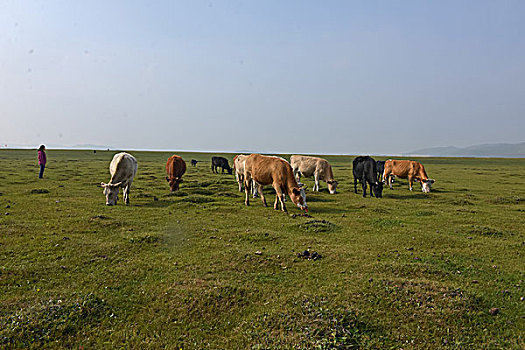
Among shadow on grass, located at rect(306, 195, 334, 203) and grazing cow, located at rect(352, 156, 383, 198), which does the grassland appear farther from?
grazing cow, located at rect(352, 156, 383, 198)

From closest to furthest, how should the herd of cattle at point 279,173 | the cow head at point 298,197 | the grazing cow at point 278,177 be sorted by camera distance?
the cow head at point 298,197 → the grazing cow at point 278,177 → the herd of cattle at point 279,173

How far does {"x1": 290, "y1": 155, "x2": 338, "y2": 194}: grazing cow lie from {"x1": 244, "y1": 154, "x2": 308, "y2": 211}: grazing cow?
656 cm

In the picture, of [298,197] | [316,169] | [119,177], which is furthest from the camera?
[316,169]

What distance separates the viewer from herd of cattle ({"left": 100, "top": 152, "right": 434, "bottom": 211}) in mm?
13039

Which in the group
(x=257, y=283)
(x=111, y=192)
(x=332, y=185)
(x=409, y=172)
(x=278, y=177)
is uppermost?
(x=278, y=177)

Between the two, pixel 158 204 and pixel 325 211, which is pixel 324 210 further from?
pixel 158 204

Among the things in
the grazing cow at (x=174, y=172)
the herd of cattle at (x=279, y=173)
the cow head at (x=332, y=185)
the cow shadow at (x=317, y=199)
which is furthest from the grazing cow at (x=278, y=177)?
the cow head at (x=332, y=185)

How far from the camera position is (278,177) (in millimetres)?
13016

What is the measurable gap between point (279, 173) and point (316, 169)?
7.58m

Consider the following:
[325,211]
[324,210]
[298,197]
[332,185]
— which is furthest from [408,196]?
[298,197]

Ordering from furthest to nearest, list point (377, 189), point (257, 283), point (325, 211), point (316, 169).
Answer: point (316, 169) < point (377, 189) < point (325, 211) < point (257, 283)

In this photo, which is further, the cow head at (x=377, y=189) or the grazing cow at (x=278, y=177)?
the cow head at (x=377, y=189)

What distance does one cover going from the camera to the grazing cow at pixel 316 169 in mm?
19339

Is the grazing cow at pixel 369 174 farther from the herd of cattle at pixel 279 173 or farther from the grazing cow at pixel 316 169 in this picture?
the grazing cow at pixel 316 169
